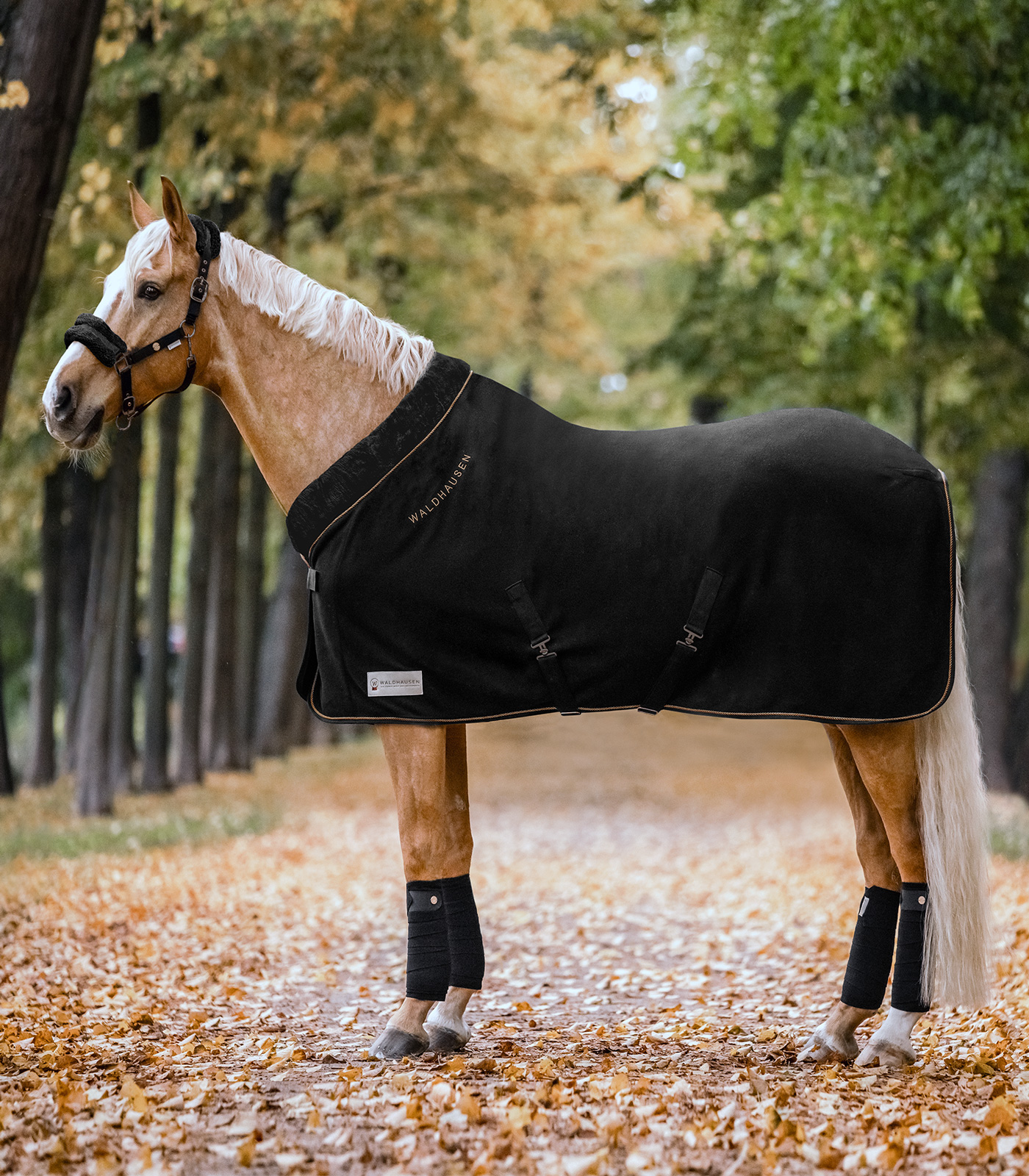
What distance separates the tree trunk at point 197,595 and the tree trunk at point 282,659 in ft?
13.8

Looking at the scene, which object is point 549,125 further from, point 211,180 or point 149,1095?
point 149,1095

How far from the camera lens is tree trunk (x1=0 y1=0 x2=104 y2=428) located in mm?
5980

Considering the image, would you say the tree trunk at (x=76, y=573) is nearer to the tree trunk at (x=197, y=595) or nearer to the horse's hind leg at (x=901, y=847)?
the tree trunk at (x=197, y=595)

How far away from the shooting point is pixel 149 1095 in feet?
12.9

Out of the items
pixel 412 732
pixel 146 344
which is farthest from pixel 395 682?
pixel 146 344

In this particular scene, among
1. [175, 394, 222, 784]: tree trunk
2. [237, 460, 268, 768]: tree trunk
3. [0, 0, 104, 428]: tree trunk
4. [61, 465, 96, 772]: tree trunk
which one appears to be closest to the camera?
[0, 0, 104, 428]: tree trunk

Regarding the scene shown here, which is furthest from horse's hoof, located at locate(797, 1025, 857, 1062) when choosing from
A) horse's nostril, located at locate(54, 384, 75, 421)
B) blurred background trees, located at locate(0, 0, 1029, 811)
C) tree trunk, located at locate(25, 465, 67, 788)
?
tree trunk, located at locate(25, 465, 67, 788)

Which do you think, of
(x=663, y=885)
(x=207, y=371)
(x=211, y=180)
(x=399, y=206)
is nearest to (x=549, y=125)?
(x=399, y=206)

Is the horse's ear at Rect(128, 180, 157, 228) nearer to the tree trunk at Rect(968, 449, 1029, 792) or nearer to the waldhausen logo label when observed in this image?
the waldhausen logo label

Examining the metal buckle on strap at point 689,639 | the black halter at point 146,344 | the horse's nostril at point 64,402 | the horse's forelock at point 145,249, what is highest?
the horse's forelock at point 145,249

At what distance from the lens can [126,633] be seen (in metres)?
13.2

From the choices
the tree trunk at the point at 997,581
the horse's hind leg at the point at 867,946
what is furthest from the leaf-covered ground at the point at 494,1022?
the tree trunk at the point at 997,581

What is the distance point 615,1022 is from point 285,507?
2.53m

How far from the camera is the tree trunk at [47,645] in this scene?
48.0 feet
